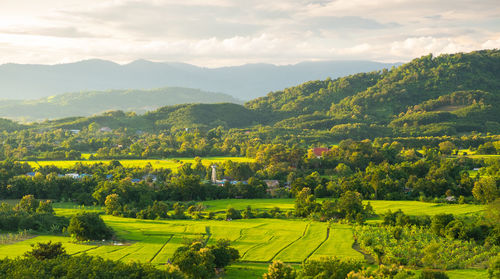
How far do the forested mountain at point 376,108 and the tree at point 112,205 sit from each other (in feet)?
183

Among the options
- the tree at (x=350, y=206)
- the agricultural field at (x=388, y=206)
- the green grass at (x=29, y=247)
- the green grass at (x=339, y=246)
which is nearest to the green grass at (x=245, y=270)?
the green grass at (x=339, y=246)

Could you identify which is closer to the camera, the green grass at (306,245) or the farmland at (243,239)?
the farmland at (243,239)

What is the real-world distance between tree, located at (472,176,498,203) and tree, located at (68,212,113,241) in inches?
1340

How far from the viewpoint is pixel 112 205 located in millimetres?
41375

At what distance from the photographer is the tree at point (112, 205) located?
135 ft

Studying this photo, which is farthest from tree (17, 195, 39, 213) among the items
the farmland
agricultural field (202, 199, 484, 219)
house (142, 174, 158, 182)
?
agricultural field (202, 199, 484, 219)

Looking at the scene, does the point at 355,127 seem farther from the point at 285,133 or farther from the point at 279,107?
the point at 279,107

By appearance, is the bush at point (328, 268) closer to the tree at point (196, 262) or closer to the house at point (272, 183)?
the tree at point (196, 262)

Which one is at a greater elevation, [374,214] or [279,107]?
[279,107]

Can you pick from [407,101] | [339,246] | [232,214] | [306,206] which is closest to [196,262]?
[339,246]

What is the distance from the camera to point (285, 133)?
96.3 meters

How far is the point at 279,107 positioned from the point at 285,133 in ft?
134

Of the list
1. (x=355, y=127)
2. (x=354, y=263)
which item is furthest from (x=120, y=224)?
(x=355, y=127)

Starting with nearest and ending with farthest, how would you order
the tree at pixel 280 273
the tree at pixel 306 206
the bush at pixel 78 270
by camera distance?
the bush at pixel 78 270 → the tree at pixel 280 273 → the tree at pixel 306 206
